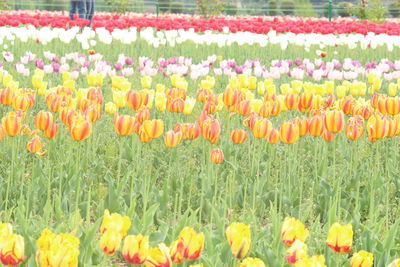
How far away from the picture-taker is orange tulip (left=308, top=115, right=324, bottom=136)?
3.66m

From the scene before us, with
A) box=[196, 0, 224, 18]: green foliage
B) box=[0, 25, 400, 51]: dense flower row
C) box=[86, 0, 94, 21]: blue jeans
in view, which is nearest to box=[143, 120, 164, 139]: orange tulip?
box=[0, 25, 400, 51]: dense flower row

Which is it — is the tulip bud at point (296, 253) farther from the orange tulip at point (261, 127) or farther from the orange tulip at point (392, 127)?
the orange tulip at point (392, 127)

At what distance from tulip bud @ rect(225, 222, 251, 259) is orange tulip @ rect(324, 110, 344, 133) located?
1532mm

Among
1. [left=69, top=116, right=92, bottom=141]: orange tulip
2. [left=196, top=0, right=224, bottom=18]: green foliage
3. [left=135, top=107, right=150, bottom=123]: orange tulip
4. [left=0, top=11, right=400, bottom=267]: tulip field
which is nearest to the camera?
[left=0, top=11, right=400, bottom=267]: tulip field

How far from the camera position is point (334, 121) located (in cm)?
365

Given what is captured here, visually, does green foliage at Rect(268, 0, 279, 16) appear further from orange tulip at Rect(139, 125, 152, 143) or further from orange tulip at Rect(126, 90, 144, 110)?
orange tulip at Rect(139, 125, 152, 143)

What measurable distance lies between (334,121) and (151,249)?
175 cm

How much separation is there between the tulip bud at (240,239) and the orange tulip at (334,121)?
5.03 feet

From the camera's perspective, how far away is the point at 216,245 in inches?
120

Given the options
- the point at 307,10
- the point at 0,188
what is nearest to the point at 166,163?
the point at 0,188

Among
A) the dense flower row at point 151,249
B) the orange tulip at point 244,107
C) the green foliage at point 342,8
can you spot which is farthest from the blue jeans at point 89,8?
the green foliage at point 342,8

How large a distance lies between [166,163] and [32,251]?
1.88 metres

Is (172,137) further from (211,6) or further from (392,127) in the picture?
(211,6)

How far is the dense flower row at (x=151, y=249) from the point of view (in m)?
2.02
